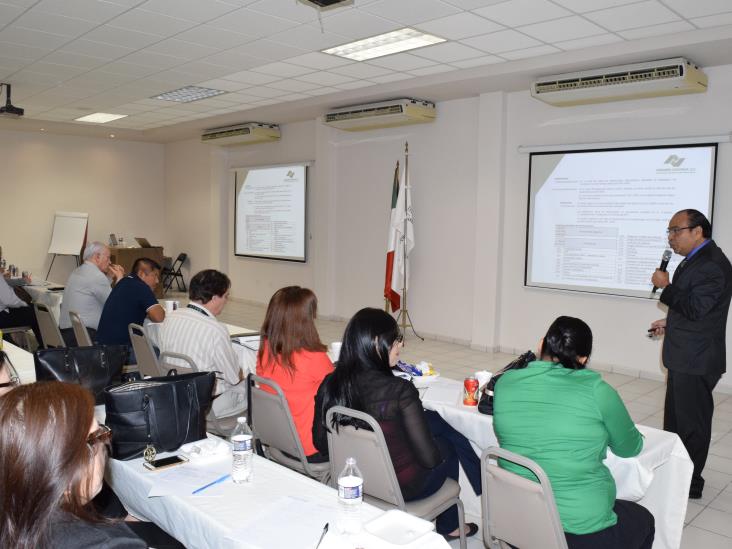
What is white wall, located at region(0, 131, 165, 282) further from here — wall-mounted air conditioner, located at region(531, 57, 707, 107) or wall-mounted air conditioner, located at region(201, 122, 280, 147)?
wall-mounted air conditioner, located at region(531, 57, 707, 107)

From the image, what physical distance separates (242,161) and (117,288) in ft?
22.4

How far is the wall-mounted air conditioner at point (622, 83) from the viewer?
17.2ft

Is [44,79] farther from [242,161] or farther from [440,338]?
[440,338]

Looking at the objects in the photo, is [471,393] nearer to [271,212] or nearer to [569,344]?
[569,344]

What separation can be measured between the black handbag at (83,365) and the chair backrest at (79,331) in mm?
1918

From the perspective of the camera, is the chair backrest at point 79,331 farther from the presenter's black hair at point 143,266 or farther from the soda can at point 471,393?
the soda can at point 471,393

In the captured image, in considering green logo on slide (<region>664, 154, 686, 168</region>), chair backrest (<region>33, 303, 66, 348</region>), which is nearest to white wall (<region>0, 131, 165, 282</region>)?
chair backrest (<region>33, 303, 66, 348</region>)

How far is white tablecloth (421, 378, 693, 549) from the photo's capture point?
7.93ft

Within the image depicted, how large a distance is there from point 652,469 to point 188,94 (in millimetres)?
7168

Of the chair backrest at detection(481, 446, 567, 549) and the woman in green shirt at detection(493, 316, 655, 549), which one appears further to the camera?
the woman in green shirt at detection(493, 316, 655, 549)

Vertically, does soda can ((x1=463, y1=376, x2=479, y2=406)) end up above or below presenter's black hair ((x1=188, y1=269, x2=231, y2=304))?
below

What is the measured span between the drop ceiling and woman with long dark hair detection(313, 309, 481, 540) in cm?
290

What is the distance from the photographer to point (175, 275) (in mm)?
12359

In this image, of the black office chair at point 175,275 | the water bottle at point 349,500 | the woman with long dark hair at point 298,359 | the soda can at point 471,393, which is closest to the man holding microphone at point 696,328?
the soda can at point 471,393
